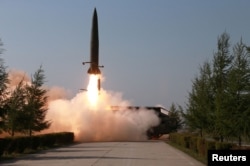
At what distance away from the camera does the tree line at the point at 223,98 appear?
27.6m

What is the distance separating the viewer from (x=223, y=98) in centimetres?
3016

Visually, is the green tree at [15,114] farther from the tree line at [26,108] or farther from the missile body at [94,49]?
the missile body at [94,49]

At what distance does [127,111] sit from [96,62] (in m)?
10.8

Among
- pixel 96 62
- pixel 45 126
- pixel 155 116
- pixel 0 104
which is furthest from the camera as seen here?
pixel 155 116

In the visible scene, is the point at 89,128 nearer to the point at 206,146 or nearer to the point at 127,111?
the point at 127,111

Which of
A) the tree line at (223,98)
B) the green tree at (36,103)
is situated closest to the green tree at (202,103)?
the tree line at (223,98)

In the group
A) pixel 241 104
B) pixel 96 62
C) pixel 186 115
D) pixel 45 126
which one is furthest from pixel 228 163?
pixel 96 62

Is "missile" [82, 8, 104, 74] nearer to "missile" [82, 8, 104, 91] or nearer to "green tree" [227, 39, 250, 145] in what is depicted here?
"missile" [82, 8, 104, 91]

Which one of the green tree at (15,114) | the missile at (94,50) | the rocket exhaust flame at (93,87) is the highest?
the missile at (94,50)

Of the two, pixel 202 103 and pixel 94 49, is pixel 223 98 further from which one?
pixel 94 49

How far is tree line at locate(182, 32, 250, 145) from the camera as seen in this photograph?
27.6m

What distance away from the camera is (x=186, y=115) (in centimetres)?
4438

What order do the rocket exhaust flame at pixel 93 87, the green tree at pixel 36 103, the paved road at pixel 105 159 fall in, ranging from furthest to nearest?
the rocket exhaust flame at pixel 93 87
the green tree at pixel 36 103
the paved road at pixel 105 159

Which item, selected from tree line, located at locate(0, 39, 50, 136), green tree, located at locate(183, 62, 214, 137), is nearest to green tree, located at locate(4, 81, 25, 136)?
tree line, located at locate(0, 39, 50, 136)
